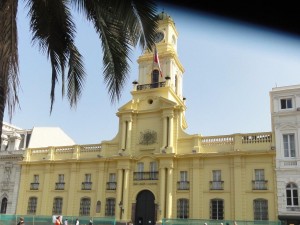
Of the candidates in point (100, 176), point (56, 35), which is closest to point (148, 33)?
point (56, 35)

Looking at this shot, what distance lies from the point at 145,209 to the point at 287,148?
46.8ft

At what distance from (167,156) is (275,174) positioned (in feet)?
32.2

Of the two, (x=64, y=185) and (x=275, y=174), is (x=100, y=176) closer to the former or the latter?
(x=64, y=185)

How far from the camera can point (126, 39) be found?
11.0m

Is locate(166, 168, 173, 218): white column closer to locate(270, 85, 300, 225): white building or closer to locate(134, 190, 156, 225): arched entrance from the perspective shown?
A: locate(134, 190, 156, 225): arched entrance

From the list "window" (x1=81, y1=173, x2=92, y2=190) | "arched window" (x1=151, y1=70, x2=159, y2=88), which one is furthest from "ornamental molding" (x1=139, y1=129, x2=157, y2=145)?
"window" (x1=81, y1=173, x2=92, y2=190)

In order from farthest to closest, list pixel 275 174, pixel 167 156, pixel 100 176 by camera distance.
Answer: pixel 100 176 → pixel 167 156 → pixel 275 174

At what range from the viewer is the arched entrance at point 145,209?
34781mm

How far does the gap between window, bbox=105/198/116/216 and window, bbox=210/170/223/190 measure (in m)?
10.1

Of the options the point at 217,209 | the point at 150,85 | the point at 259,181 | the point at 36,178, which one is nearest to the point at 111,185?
the point at 36,178

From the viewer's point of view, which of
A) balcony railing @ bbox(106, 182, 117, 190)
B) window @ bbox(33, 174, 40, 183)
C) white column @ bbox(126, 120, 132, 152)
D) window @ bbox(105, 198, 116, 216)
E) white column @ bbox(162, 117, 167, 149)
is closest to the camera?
white column @ bbox(162, 117, 167, 149)

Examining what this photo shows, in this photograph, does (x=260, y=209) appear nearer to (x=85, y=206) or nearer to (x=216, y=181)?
(x=216, y=181)

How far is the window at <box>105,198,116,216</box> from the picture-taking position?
36500 millimetres

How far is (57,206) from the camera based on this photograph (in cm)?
3959
